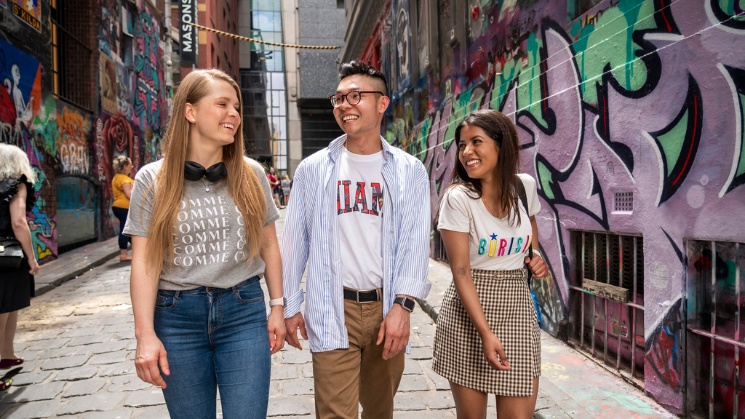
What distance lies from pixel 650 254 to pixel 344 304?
2.31m

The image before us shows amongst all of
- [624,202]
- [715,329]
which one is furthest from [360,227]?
[624,202]

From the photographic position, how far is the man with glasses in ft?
7.71

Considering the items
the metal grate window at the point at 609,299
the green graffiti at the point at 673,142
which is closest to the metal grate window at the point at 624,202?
the metal grate window at the point at 609,299

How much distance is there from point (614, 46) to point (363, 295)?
2.90 metres

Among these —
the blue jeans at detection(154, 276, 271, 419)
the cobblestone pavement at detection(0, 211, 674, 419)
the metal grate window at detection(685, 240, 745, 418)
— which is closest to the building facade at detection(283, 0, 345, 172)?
the cobblestone pavement at detection(0, 211, 674, 419)

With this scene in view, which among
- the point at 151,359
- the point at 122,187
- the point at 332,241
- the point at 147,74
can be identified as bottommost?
the point at 151,359

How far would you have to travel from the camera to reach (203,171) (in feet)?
6.73

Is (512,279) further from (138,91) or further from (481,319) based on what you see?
(138,91)

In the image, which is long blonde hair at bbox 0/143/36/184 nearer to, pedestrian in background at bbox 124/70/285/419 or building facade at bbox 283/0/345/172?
pedestrian in background at bbox 124/70/285/419

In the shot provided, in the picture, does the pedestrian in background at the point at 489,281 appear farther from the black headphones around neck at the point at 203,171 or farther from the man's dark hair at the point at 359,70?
the black headphones around neck at the point at 203,171

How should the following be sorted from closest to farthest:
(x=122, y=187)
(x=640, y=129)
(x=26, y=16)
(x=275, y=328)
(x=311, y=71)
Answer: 1. (x=275, y=328)
2. (x=640, y=129)
3. (x=26, y=16)
4. (x=122, y=187)
5. (x=311, y=71)

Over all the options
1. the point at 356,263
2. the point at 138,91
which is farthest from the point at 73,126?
the point at 356,263

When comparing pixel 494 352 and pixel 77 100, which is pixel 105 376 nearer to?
pixel 494 352

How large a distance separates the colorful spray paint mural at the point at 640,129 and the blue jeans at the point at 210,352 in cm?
264
